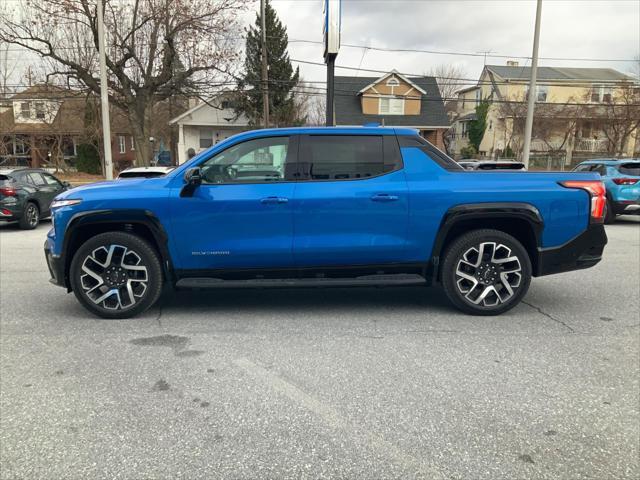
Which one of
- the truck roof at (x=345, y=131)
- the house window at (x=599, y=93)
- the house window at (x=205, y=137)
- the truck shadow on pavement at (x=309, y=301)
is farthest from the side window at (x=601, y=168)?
the house window at (x=599, y=93)

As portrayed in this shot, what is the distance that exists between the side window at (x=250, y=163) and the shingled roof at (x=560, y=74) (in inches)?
1774

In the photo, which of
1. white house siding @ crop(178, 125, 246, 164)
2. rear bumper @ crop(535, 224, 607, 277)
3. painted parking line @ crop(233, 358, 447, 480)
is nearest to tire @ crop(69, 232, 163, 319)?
painted parking line @ crop(233, 358, 447, 480)

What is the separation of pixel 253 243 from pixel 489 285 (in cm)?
242

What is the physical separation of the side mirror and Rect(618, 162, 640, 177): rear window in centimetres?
1177

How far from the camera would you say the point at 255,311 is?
493 cm

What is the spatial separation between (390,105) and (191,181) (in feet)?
113

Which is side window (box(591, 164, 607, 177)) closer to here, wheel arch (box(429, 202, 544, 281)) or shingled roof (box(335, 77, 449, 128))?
wheel arch (box(429, 202, 544, 281))

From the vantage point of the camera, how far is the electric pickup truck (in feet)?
14.6

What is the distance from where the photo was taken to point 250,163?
15.1 ft

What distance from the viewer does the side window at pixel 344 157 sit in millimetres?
4590

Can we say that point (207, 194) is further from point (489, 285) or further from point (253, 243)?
point (489, 285)

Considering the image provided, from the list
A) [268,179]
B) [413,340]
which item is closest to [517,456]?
[413,340]

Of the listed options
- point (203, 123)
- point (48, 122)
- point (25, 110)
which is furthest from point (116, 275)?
point (48, 122)

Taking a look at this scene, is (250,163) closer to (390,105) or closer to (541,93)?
(390,105)
